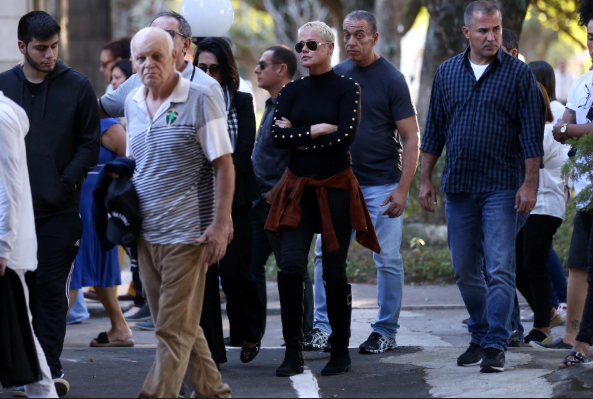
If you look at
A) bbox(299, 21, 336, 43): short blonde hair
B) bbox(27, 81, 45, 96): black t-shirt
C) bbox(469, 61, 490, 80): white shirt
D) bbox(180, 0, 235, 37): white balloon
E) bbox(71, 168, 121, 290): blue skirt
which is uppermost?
bbox(180, 0, 235, 37): white balloon

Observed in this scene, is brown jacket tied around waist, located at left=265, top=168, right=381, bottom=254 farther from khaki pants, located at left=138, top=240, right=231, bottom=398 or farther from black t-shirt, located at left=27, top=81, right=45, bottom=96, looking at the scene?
black t-shirt, located at left=27, top=81, right=45, bottom=96

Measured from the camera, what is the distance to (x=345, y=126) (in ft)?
18.9

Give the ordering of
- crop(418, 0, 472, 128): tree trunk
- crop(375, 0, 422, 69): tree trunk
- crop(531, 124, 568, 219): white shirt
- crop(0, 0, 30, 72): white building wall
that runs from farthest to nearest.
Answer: crop(375, 0, 422, 69): tree trunk, crop(418, 0, 472, 128): tree trunk, crop(0, 0, 30, 72): white building wall, crop(531, 124, 568, 219): white shirt

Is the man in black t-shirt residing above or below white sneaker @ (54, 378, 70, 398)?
above

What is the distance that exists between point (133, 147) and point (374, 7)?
18.0m

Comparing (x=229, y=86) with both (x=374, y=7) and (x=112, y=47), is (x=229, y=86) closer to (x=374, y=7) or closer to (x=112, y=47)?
(x=112, y=47)

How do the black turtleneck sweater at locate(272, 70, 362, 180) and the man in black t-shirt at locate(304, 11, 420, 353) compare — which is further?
the man in black t-shirt at locate(304, 11, 420, 353)

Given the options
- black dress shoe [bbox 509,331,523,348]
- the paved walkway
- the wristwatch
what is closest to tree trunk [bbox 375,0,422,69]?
the paved walkway

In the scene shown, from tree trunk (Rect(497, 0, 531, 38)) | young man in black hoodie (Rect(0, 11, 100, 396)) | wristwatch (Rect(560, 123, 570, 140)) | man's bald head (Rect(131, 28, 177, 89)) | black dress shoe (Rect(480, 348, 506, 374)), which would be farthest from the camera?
tree trunk (Rect(497, 0, 531, 38))

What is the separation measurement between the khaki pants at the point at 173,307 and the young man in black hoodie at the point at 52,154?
0.90 metres

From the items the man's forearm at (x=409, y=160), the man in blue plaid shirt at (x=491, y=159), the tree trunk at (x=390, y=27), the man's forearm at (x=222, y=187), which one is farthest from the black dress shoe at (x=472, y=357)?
the tree trunk at (x=390, y=27)

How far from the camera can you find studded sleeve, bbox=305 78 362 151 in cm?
573

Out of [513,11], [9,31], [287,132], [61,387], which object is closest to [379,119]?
[287,132]

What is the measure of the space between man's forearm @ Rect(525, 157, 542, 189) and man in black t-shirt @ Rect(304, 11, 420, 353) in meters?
1.03
